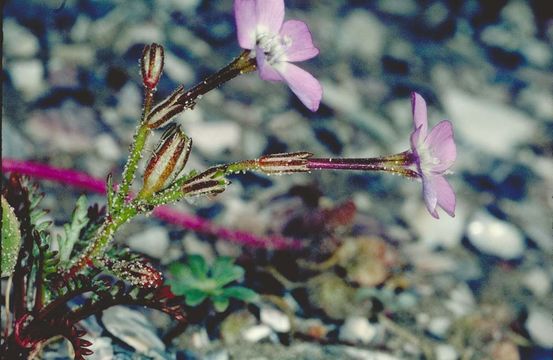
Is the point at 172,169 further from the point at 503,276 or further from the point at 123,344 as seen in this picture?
the point at 503,276

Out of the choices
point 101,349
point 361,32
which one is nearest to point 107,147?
point 101,349

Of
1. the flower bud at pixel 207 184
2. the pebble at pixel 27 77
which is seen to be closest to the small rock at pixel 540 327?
the flower bud at pixel 207 184

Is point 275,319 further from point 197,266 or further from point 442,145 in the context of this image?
point 442,145

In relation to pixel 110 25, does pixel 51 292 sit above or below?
below

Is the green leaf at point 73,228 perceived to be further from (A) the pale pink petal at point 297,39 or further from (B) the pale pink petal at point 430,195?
(B) the pale pink petal at point 430,195

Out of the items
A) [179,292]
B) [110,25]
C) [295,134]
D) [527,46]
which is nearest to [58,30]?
[110,25]

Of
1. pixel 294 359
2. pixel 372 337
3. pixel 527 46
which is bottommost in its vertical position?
pixel 294 359
